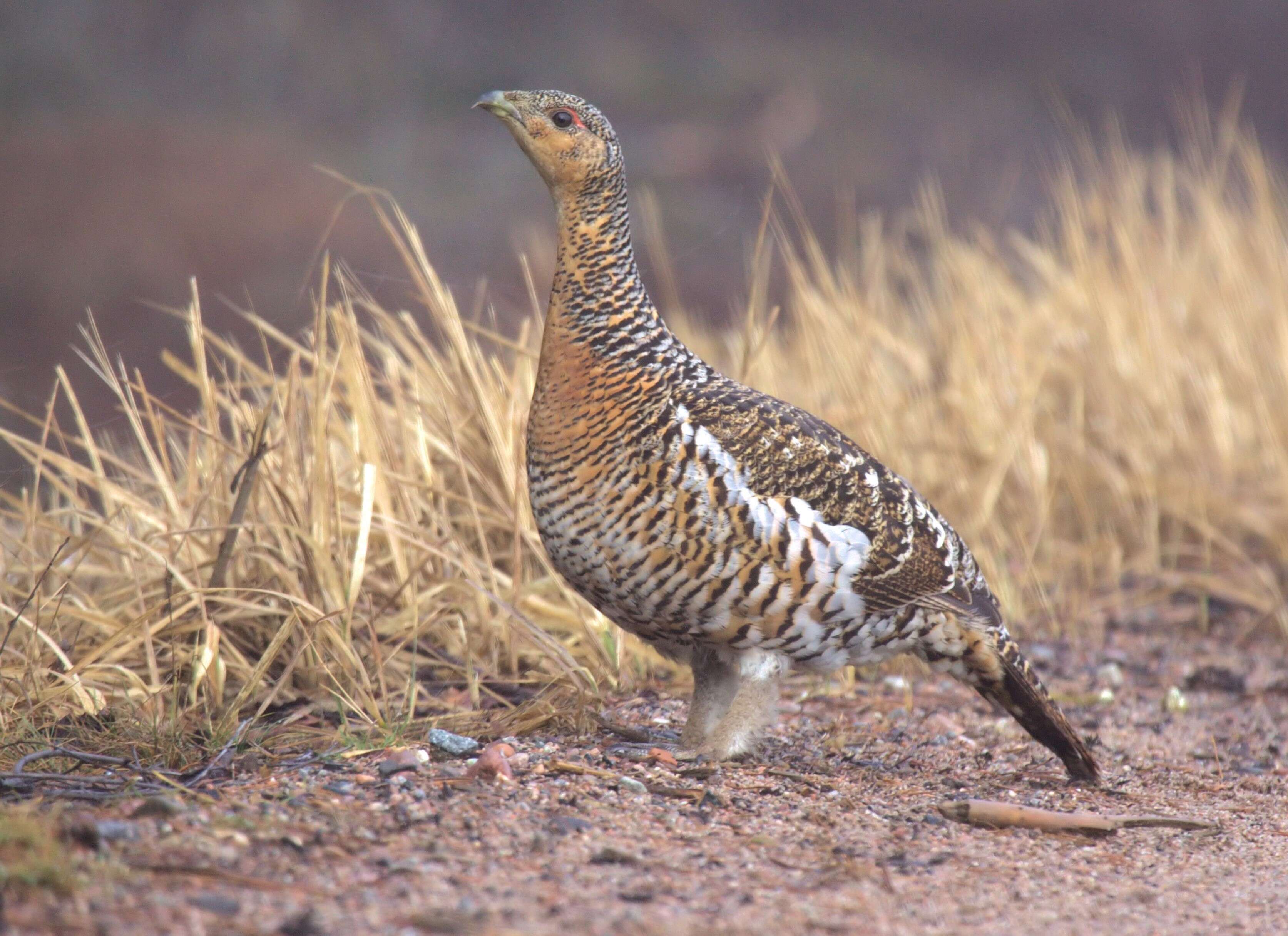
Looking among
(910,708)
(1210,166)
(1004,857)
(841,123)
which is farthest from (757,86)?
(1004,857)

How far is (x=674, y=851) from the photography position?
2912 mm

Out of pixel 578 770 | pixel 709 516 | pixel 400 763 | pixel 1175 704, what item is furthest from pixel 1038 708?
pixel 400 763

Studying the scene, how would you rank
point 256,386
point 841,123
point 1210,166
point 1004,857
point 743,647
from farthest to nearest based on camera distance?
point 841,123 < point 1210,166 < point 256,386 < point 743,647 < point 1004,857

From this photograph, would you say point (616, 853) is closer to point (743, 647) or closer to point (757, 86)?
point (743, 647)

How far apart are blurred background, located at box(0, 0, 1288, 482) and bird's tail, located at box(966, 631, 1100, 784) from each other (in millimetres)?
10516

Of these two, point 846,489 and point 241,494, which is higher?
point 846,489

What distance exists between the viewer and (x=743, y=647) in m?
3.62

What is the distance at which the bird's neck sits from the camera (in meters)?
3.75

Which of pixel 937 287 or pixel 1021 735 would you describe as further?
pixel 937 287

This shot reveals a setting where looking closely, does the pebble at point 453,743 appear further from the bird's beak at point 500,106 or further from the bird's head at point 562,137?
the bird's beak at point 500,106

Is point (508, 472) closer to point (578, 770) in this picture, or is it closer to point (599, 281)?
point (599, 281)

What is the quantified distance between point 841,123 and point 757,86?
150 cm

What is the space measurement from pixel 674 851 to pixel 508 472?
1.98 meters

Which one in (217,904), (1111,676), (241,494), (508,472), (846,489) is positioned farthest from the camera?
(1111,676)
